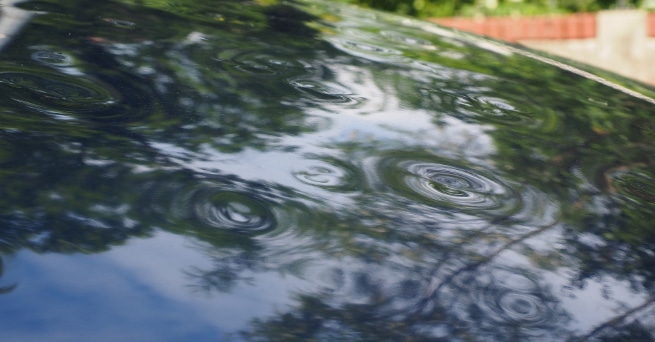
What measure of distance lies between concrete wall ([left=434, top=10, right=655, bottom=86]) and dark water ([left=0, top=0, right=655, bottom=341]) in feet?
14.5

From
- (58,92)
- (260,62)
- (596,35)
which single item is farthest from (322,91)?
(596,35)

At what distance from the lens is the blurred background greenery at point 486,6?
750 cm

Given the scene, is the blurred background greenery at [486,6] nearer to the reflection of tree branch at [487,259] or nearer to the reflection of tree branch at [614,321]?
the reflection of tree branch at [487,259]

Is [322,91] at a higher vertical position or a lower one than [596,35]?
higher

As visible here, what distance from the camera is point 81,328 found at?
1.05 m

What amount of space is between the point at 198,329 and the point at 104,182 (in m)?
0.38

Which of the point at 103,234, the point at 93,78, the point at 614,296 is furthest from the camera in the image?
the point at 93,78

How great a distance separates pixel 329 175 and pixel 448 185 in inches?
9.2

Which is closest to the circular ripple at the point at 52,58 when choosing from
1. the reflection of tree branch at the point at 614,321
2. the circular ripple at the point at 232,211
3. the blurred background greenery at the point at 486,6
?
the circular ripple at the point at 232,211

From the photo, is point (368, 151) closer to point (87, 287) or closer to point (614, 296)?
point (614, 296)

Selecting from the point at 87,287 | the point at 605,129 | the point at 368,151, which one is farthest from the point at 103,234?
the point at 605,129

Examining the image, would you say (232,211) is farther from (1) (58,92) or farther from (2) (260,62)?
(2) (260,62)

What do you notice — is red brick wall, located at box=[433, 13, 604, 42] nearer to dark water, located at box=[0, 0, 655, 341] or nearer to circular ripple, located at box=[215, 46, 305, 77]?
dark water, located at box=[0, 0, 655, 341]

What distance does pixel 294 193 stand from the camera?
1465 millimetres
